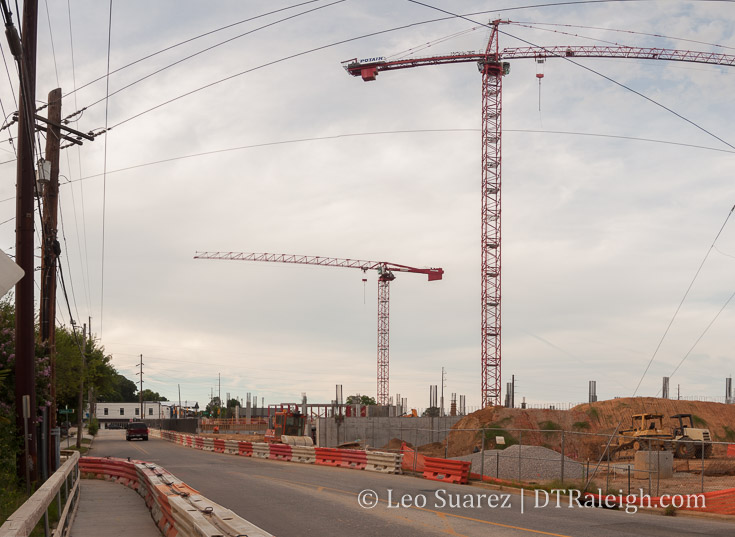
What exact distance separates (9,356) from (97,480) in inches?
472

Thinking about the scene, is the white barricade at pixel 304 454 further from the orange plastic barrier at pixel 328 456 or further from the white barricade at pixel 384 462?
the white barricade at pixel 384 462

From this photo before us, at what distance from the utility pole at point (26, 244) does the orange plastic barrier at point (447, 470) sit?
15333 mm

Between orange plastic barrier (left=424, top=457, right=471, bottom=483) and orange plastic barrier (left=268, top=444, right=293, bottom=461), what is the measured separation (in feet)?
46.3

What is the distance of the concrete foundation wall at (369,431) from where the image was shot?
2648 inches

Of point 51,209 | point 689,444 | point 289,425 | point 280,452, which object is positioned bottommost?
point 289,425

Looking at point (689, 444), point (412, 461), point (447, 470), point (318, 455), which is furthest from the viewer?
point (689, 444)

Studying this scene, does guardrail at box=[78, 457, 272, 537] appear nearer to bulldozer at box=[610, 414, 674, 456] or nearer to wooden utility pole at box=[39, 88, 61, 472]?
wooden utility pole at box=[39, 88, 61, 472]

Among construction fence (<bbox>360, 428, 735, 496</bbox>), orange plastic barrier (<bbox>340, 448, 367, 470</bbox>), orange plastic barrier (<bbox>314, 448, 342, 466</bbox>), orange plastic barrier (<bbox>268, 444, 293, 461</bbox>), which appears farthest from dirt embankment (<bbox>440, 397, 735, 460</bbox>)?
orange plastic barrier (<bbox>340, 448, 367, 470</bbox>)

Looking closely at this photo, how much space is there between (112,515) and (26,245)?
23.2 ft

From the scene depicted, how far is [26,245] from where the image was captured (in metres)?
18.5

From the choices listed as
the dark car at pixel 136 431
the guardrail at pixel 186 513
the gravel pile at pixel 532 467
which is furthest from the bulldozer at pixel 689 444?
the dark car at pixel 136 431

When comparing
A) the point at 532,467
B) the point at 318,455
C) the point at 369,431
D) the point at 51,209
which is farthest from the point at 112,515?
the point at 369,431

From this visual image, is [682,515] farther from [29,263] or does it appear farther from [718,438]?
[718,438]

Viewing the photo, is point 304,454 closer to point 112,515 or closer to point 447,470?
point 447,470
